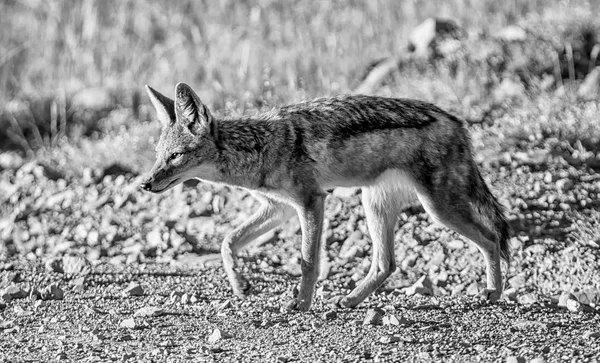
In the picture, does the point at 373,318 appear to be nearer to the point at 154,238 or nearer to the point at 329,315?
the point at 329,315

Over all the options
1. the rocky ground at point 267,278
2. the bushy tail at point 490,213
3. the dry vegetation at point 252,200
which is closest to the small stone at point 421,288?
the rocky ground at point 267,278

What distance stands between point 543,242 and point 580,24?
190 inches

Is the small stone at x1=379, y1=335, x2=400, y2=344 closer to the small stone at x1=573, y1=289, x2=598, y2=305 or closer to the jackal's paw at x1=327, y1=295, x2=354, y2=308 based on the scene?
the jackal's paw at x1=327, y1=295, x2=354, y2=308

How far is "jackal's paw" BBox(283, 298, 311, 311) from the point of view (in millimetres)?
6094

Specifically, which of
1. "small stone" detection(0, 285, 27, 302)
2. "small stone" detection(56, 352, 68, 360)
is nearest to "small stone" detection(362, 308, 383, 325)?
"small stone" detection(56, 352, 68, 360)

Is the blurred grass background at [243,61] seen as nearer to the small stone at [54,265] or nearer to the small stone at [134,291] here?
the small stone at [54,265]

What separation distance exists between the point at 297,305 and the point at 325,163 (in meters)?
1.04

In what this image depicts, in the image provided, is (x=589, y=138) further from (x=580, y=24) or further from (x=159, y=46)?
(x=159, y=46)

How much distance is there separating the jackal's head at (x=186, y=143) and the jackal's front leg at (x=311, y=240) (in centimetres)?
75

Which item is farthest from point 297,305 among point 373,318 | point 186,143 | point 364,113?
point 364,113

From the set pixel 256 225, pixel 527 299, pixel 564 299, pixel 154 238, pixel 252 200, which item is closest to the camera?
pixel 564 299

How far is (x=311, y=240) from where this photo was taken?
6.35 m

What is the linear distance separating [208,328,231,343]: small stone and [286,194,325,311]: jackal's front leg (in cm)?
99

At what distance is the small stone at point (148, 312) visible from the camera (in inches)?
232
